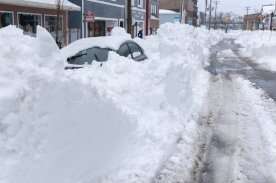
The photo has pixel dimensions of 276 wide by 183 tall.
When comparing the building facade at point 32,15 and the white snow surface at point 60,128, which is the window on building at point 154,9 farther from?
the white snow surface at point 60,128

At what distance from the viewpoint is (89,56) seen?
11.2 m

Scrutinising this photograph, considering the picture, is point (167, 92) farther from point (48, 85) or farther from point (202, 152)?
point (48, 85)

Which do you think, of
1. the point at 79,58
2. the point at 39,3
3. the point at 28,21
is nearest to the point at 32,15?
the point at 28,21

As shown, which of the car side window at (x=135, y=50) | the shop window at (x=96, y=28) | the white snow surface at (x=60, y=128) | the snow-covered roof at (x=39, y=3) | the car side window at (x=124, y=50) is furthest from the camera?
the shop window at (x=96, y=28)

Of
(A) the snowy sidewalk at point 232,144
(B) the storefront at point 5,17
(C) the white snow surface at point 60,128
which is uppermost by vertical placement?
(B) the storefront at point 5,17

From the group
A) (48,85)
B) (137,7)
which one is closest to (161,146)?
(48,85)

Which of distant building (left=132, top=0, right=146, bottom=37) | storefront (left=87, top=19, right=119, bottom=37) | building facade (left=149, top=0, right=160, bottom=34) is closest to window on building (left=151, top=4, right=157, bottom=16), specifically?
building facade (left=149, top=0, right=160, bottom=34)

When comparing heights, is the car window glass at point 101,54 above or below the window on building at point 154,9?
below

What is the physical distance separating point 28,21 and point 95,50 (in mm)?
12699

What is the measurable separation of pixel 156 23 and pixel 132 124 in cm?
5070

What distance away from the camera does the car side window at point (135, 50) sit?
40.1 ft

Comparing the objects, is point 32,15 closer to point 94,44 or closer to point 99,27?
point 99,27

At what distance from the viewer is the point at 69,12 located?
94.3 ft

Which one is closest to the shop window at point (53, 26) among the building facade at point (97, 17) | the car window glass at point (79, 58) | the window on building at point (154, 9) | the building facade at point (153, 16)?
the building facade at point (97, 17)
